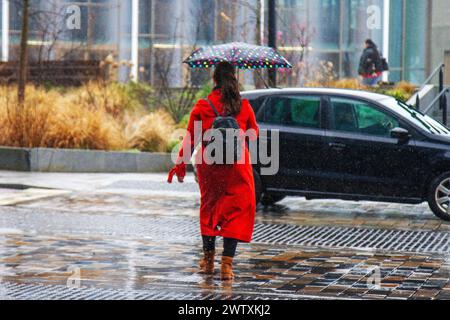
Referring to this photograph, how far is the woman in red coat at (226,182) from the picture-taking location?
9648 millimetres

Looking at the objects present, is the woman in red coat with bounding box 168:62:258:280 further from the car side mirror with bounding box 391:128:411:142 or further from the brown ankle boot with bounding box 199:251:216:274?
the car side mirror with bounding box 391:128:411:142

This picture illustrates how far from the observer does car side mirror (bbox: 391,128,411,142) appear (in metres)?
14.9

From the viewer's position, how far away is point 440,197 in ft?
48.3

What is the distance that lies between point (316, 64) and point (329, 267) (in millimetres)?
30699

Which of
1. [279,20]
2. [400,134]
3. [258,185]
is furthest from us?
[279,20]

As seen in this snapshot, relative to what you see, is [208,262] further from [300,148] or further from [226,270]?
[300,148]

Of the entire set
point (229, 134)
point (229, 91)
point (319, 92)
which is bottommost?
point (229, 134)

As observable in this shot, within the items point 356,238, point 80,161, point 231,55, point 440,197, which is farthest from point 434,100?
point 231,55

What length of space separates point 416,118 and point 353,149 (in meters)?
0.96

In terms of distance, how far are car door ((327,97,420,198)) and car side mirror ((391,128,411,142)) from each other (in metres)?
0.06

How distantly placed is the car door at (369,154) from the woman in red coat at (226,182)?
536cm

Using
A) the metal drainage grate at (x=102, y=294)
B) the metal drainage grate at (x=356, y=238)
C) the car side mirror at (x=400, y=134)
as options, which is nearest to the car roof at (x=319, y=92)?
the car side mirror at (x=400, y=134)

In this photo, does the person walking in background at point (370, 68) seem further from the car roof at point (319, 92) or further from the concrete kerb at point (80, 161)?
the car roof at point (319, 92)

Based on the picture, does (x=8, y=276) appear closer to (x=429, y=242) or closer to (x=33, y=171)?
(x=429, y=242)
